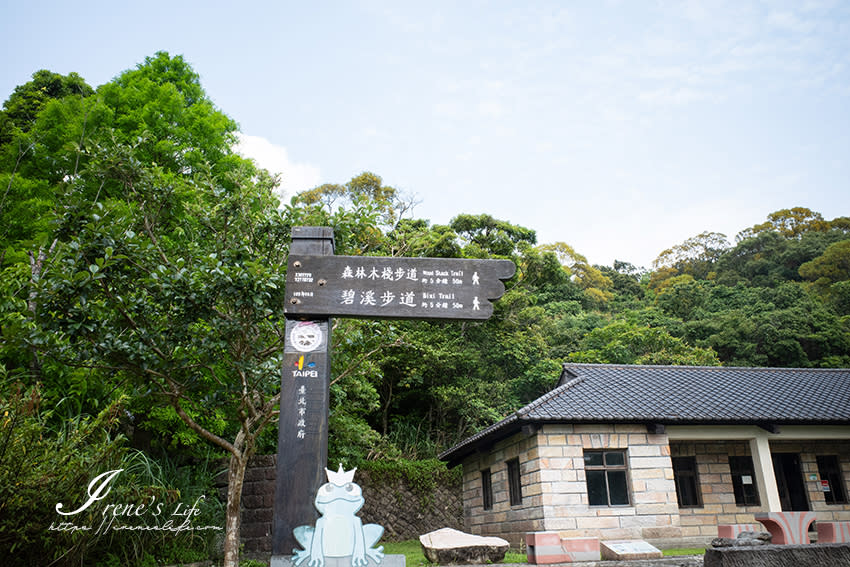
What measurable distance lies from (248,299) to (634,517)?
8443 mm

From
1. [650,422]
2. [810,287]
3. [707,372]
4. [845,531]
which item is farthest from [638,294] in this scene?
A: [845,531]

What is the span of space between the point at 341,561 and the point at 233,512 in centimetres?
368

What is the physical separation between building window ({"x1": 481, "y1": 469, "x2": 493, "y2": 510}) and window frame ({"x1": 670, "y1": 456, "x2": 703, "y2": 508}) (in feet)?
13.6

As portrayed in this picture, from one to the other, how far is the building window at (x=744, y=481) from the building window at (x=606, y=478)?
362cm

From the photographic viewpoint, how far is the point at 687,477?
12672mm

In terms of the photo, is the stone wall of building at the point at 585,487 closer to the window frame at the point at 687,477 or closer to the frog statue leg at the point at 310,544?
the window frame at the point at 687,477

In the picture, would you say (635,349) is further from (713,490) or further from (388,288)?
(388,288)

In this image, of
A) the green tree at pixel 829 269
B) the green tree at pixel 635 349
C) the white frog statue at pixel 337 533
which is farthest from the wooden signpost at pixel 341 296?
the green tree at pixel 829 269

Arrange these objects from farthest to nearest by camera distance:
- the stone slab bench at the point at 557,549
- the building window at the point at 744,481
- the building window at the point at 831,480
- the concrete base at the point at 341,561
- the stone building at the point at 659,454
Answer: the building window at the point at 831,480 < the building window at the point at 744,481 < the stone building at the point at 659,454 < the stone slab bench at the point at 557,549 < the concrete base at the point at 341,561

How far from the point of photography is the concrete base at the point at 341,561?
4160mm

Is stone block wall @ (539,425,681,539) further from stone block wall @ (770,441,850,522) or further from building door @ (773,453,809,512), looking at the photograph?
stone block wall @ (770,441,850,522)

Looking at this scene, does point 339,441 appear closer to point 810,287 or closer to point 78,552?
point 78,552

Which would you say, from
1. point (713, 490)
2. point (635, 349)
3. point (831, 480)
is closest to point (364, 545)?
point (713, 490)

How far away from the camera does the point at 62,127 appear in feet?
35.6
